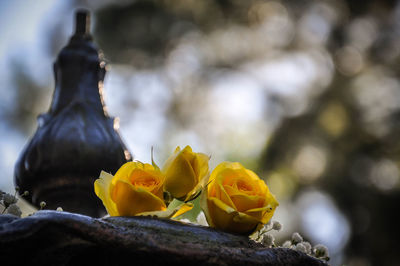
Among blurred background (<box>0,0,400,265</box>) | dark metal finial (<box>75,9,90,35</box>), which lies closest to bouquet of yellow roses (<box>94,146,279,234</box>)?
dark metal finial (<box>75,9,90,35</box>)

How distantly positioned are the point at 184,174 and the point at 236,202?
161 millimetres

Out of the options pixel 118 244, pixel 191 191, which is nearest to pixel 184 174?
pixel 191 191

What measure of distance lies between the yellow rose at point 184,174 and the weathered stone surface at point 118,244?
149 millimetres

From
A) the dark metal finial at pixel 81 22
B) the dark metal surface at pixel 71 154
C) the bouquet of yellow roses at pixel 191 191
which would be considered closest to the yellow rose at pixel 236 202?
the bouquet of yellow roses at pixel 191 191

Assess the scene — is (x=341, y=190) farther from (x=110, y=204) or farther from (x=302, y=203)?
(x=110, y=204)

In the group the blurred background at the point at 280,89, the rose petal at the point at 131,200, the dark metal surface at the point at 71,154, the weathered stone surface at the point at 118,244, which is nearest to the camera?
the weathered stone surface at the point at 118,244

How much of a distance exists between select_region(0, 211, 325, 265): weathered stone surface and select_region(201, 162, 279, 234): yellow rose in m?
0.07

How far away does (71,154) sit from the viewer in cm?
188

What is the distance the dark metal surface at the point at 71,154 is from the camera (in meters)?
1.88

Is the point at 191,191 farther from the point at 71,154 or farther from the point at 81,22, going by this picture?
the point at 81,22

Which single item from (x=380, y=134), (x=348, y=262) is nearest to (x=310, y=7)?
(x=380, y=134)

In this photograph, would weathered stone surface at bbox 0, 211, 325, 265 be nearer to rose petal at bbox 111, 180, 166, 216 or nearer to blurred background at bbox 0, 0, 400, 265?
rose petal at bbox 111, 180, 166, 216

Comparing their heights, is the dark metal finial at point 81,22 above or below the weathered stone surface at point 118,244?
above

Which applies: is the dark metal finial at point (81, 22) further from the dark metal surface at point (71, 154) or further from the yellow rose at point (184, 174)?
the yellow rose at point (184, 174)
